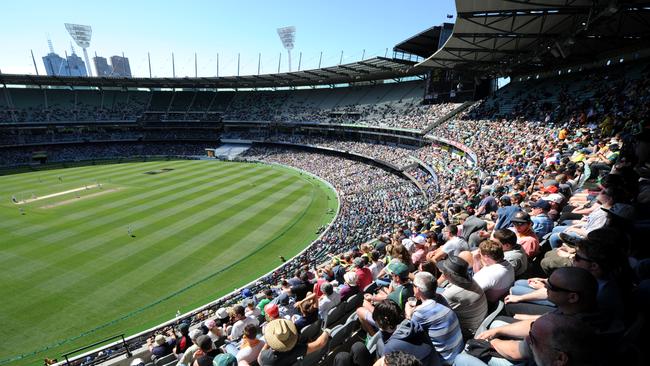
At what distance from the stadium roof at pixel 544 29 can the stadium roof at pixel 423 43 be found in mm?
11390

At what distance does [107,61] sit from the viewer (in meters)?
190

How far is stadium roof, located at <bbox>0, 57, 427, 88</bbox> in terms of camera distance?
48744mm

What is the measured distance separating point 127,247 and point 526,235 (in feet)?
81.2

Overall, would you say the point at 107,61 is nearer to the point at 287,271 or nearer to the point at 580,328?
the point at 287,271

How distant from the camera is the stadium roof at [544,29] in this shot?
1490cm

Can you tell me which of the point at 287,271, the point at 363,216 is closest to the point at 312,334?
the point at 287,271

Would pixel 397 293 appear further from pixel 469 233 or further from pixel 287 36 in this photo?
pixel 287 36

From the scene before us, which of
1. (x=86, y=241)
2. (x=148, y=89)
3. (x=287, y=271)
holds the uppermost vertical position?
(x=148, y=89)

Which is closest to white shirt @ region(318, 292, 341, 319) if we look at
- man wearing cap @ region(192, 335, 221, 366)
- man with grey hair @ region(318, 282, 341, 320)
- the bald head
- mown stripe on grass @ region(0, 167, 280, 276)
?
man with grey hair @ region(318, 282, 341, 320)

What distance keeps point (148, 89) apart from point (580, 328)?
87.4 metres

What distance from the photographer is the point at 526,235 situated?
5.65m

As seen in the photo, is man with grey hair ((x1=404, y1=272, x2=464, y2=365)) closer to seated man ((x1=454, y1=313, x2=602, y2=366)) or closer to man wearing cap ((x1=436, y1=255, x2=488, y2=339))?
man wearing cap ((x1=436, y1=255, x2=488, y2=339))

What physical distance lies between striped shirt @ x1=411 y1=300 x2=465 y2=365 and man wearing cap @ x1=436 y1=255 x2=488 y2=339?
41 centimetres

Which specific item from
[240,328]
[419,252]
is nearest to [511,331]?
[419,252]
